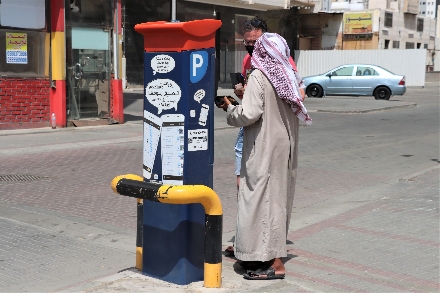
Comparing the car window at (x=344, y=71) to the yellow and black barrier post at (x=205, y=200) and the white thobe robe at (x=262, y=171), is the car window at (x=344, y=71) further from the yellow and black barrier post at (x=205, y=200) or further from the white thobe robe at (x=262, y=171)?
the yellow and black barrier post at (x=205, y=200)

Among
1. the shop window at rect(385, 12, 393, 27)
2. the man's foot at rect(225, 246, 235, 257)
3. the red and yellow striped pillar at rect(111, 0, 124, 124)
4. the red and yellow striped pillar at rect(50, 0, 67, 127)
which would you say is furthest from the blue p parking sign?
the shop window at rect(385, 12, 393, 27)

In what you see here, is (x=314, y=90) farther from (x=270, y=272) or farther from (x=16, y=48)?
(x=270, y=272)

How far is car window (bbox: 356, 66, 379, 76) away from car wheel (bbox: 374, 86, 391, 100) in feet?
2.51

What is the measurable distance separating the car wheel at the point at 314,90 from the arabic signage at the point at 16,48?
747 inches

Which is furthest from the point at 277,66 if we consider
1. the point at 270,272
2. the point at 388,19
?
the point at 388,19

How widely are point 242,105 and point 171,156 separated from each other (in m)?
0.67

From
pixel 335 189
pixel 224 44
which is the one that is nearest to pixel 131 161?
pixel 335 189

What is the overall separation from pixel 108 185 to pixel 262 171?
477 cm

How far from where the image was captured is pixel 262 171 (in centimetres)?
514

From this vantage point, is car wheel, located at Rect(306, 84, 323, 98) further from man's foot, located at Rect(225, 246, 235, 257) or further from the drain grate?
man's foot, located at Rect(225, 246, 235, 257)

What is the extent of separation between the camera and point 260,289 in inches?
201

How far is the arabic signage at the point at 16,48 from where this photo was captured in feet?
51.4

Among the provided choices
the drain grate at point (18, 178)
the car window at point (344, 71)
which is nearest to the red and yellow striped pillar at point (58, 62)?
the drain grate at point (18, 178)

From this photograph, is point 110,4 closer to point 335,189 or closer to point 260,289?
point 335,189
